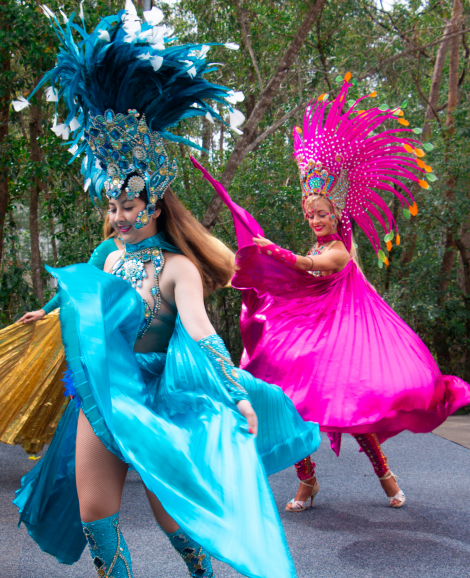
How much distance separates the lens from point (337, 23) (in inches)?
301

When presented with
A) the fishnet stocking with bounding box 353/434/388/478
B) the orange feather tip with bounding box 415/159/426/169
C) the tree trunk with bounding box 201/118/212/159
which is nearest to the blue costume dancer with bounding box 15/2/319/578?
the fishnet stocking with bounding box 353/434/388/478

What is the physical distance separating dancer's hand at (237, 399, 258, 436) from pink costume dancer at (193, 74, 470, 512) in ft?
4.01

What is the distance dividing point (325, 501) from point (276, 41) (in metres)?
6.48

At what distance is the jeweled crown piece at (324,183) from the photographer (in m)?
3.42

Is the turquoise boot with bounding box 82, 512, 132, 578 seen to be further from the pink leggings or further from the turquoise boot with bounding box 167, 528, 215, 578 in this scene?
the pink leggings

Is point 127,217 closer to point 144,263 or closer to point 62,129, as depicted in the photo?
point 144,263

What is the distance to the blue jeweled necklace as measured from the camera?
5.99ft

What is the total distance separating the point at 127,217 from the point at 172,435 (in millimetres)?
733

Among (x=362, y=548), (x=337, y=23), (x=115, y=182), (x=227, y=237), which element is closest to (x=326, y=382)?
(x=362, y=548)

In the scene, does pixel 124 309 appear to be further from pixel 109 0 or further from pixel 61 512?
pixel 109 0

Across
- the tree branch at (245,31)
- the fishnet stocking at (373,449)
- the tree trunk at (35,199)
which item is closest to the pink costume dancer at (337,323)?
the fishnet stocking at (373,449)

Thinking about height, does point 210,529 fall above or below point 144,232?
below

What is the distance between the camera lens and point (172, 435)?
4.83 feet

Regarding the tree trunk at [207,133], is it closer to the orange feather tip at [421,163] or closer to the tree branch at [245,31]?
the tree branch at [245,31]
